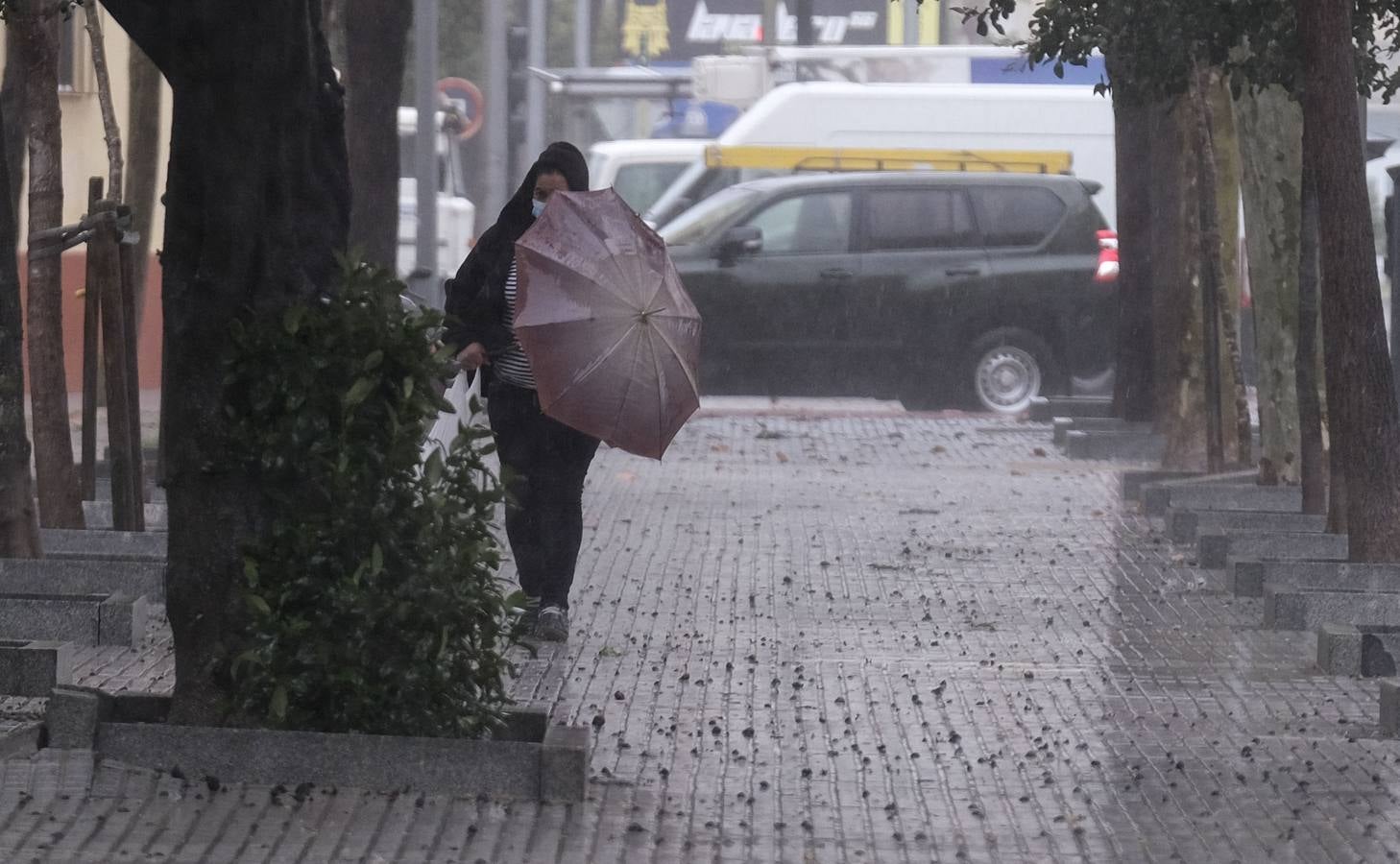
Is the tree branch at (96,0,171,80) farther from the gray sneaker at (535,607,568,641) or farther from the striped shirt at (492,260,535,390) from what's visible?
the gray sneaker at (535,607,568,641)

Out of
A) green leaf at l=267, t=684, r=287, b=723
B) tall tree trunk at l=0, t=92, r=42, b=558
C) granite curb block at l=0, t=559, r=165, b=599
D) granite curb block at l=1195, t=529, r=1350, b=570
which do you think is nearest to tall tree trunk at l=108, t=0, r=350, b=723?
green leaf at l=267, t=684, r=287, b=723

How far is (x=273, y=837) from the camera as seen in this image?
6.02m

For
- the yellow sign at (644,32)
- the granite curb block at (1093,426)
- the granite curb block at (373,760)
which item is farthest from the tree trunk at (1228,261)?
the yellow sign at (644,32)

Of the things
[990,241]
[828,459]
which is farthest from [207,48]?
[990,241]

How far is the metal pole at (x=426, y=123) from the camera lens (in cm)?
1788

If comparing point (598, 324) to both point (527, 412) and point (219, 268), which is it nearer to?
point (527, 412)

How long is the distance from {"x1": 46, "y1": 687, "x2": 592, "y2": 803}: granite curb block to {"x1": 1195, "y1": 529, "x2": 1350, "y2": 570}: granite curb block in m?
4.82

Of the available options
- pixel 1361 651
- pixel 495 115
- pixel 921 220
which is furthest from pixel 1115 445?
pixel 1361 651

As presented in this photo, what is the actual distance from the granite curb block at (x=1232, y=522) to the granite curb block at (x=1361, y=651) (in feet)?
8.53

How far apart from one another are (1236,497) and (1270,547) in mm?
1876

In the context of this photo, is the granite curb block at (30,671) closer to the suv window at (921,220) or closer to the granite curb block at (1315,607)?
the granite curb block at (1315,607)

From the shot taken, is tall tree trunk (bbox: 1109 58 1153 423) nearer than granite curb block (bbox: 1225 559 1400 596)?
No

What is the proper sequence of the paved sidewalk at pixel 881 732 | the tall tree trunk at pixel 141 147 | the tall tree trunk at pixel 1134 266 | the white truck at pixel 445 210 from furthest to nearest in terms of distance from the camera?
1. the white truck at pixel 445 210
2. the tall tree trunk at pixel 1134 266
3. the tall tree trunk at pixel 141 147
4. the paved sidewalk at pixel 881 732

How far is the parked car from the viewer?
21.4 m
